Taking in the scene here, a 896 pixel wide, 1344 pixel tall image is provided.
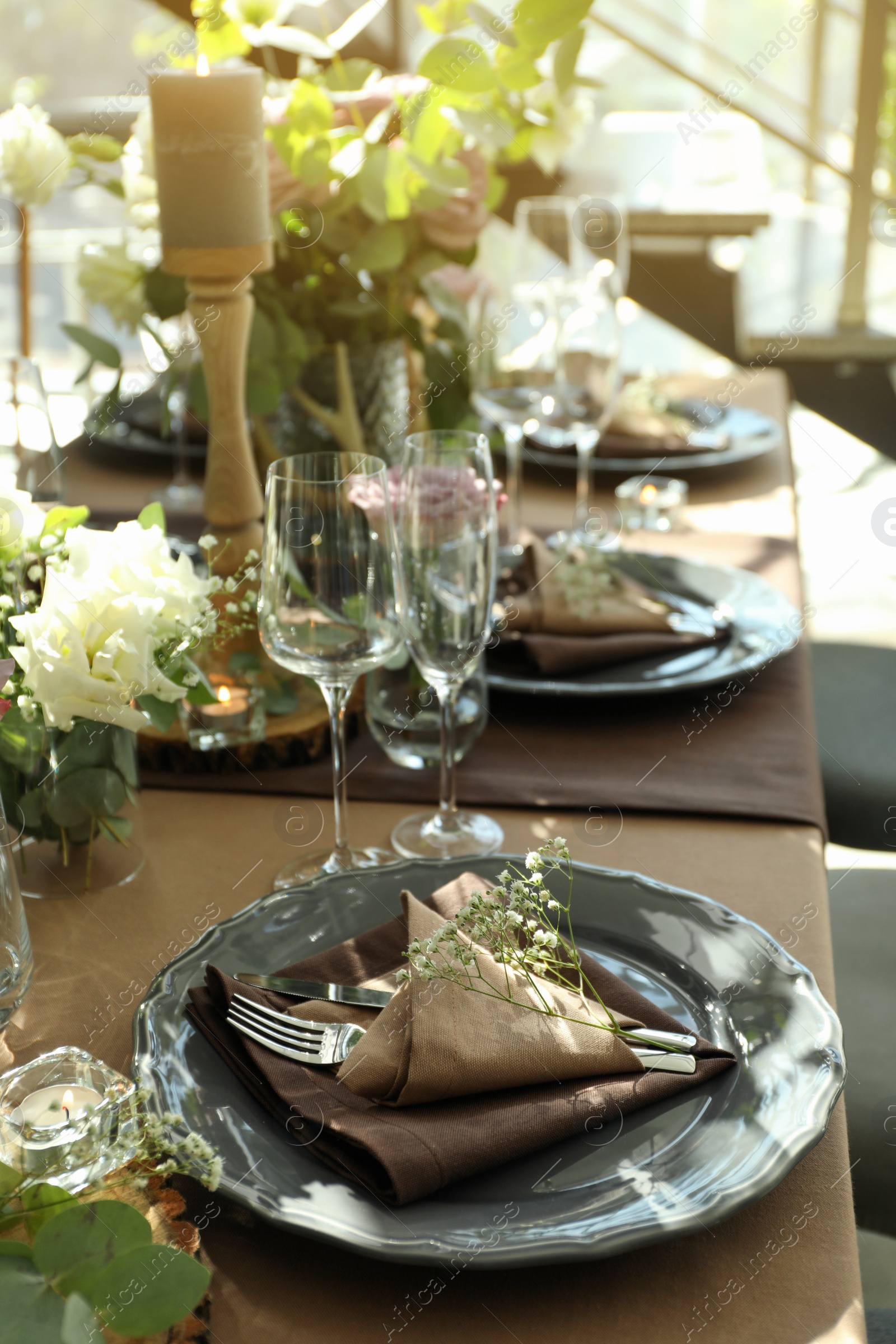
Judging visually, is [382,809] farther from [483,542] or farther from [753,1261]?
[753,1261]

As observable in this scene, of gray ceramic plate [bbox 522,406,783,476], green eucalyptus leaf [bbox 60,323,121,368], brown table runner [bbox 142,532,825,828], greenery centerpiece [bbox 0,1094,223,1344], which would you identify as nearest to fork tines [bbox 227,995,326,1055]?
greenery centerpiece [bbox 0,1094,223,1344]

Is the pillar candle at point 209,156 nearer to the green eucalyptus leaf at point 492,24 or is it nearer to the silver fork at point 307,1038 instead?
the green eucalyptus leaf at point 492,24

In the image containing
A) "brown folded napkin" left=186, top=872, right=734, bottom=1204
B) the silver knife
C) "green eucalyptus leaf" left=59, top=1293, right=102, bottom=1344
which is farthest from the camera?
the silver knife

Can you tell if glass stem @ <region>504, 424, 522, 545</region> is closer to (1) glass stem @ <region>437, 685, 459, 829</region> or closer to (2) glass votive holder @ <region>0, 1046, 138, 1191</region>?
(1) glass stem @ <region>437, 685, 459, 829</region>

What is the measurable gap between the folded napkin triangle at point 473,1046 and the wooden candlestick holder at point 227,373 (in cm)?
49

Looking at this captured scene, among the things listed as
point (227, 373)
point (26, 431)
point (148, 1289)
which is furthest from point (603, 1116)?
point (26, 431)

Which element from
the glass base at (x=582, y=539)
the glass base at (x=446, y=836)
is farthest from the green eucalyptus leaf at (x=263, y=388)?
the glass base at (x=446, y=836)

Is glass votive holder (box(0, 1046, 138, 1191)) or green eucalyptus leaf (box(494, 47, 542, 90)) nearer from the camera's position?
glass votive holder (box(0, 1046, 138, 1191))

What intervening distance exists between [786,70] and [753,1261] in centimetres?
724

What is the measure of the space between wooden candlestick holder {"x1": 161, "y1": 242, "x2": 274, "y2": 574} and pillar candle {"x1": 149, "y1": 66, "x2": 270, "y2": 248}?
16 mm

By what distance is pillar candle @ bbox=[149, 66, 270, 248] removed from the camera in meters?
0.91

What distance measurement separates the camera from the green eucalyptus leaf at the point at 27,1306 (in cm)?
43

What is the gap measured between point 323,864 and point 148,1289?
403 mm

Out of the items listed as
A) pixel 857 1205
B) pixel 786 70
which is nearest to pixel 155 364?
pixel 857 1205
